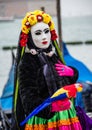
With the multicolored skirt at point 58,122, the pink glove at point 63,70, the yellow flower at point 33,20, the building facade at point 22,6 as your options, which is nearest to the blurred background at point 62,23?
the building facade at point 22,6

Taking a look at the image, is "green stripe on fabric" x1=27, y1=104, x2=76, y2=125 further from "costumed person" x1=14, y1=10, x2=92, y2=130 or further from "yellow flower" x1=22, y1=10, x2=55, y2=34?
"yellow flower" x1=22, y1=10, x2=55, y2=34

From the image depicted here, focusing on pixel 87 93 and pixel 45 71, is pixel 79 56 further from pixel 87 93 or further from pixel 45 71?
pixel 45 71

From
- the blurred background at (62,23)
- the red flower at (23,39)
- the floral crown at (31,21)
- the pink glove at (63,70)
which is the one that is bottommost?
the blurred background at (62,23)

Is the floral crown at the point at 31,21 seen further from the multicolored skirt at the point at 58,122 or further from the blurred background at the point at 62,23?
the blurred background at the point at 62,23

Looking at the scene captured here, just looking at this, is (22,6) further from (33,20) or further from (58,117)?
(58,117)

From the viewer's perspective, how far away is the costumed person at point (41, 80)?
198cm

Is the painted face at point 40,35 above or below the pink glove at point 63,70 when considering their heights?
above

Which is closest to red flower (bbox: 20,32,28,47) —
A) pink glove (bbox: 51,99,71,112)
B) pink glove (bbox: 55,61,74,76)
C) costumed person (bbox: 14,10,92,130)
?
costumed person (bbox: 14,10,92,130)

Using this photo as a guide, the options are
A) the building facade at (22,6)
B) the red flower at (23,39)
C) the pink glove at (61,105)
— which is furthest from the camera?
the building facade at (22,6)

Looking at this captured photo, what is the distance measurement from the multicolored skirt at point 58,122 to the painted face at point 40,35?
0.39 metres

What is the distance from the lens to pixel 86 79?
360 cm

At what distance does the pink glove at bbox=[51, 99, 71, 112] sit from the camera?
78.0 inches

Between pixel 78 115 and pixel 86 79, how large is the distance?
149 centimetres

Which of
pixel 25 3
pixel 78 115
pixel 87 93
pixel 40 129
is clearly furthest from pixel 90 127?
pixel 25 3
